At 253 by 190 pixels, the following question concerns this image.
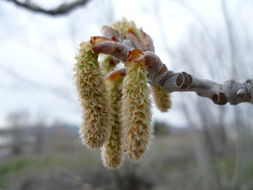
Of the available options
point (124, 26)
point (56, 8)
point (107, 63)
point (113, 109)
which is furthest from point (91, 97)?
point (56, 8)

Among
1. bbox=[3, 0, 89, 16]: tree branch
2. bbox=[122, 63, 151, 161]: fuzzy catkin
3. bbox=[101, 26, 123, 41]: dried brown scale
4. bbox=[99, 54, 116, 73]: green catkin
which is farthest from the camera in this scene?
bbox=[3, 0, 89, 16]: tree branch

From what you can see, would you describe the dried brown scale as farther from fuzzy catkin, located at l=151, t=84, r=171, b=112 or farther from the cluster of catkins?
Answer: fuzzy catkin, located at l=151, t=84, r=171, b=112

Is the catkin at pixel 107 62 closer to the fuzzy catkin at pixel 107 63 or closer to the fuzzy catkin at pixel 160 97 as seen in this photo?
the fuzzy catkin at pixel 107 63

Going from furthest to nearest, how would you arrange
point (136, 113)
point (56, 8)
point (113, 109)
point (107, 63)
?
point (56, 8), point (107, 63), point (113, 109), point (136, 113)

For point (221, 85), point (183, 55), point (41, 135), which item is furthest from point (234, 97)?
point (41, 135)

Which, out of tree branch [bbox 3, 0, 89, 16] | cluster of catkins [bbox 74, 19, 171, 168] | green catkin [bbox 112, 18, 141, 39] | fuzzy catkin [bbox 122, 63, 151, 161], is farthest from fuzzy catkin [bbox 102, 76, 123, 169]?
tree branch [bbox 3, 0, 89, 16]

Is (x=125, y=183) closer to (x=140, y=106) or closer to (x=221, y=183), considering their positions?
(x=221, y=183)

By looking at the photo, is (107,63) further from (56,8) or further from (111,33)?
(56,8)
